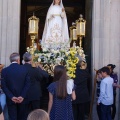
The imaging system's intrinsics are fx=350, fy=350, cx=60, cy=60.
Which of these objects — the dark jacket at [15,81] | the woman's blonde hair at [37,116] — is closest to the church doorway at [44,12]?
the dark jacket at [15,81]

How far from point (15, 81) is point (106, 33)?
4070mm

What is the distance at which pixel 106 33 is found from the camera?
992 centimetres

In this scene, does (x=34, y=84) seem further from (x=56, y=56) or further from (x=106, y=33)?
(x=106, y=33)

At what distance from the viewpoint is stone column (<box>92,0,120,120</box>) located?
388 inches

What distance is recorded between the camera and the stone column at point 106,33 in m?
9.86

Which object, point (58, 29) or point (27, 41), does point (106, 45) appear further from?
point (27, 41)

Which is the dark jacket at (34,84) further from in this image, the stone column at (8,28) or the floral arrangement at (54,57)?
the stone column at (8,28)

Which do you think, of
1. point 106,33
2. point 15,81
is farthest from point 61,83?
point 106,33

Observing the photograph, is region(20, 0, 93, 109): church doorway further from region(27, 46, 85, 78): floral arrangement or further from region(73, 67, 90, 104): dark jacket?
region(73, 67, 90, 104): dark jacket

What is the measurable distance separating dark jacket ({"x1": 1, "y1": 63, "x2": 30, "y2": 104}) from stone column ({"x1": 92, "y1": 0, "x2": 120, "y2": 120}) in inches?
140

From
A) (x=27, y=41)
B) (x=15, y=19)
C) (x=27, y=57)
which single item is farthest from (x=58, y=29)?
(x=27, y=57)

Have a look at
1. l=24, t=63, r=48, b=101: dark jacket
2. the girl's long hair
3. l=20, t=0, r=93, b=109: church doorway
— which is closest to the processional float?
l=24, t=63, r=48, b=101: dark jacket

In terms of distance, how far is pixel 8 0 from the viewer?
9.95 metres

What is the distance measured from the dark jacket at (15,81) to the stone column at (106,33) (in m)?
3.57
